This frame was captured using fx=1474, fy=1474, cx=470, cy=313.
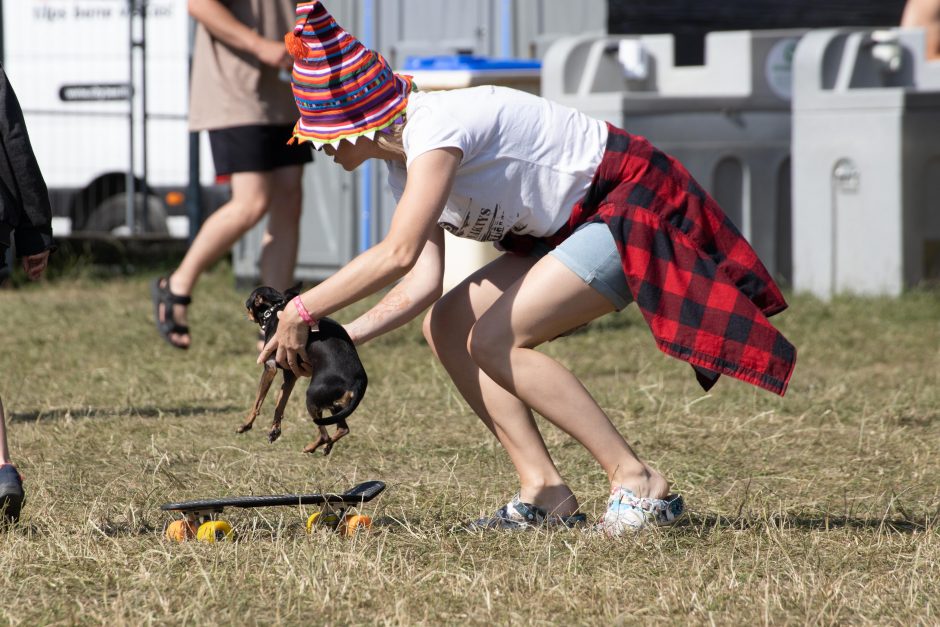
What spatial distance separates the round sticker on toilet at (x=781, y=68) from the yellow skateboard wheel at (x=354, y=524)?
5.74 m

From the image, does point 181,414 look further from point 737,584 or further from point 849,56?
point 849,56

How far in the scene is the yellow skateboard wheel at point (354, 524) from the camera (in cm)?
340

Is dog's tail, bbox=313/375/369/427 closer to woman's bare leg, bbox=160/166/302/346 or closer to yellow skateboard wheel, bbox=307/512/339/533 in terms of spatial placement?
yellow skateboard wheel, bbox=307/512/339/533

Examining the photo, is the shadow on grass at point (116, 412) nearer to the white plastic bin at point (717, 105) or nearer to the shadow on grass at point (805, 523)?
the shadow on grass at point (805, 523)

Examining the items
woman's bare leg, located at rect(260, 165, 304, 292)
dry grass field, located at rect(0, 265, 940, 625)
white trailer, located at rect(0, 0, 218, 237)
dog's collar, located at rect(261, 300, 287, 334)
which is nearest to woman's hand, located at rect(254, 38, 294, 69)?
woman's bare leg, located at rect(260, 165, 304, 292)

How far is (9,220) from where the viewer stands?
3.55 m

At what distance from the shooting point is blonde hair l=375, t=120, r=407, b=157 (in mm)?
3240

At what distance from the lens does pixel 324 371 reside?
10.3 feet

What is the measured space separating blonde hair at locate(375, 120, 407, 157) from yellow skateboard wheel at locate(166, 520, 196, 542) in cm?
97

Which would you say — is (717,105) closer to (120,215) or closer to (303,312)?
(120,215)

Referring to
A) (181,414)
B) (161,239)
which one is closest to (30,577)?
(181,414)

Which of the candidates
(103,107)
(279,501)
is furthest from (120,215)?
(279,501)

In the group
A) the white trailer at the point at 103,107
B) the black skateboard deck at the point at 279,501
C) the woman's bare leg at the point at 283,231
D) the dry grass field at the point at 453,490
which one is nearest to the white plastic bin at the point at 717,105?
the dry grass field at the point at 453,490

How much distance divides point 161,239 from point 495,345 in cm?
767
